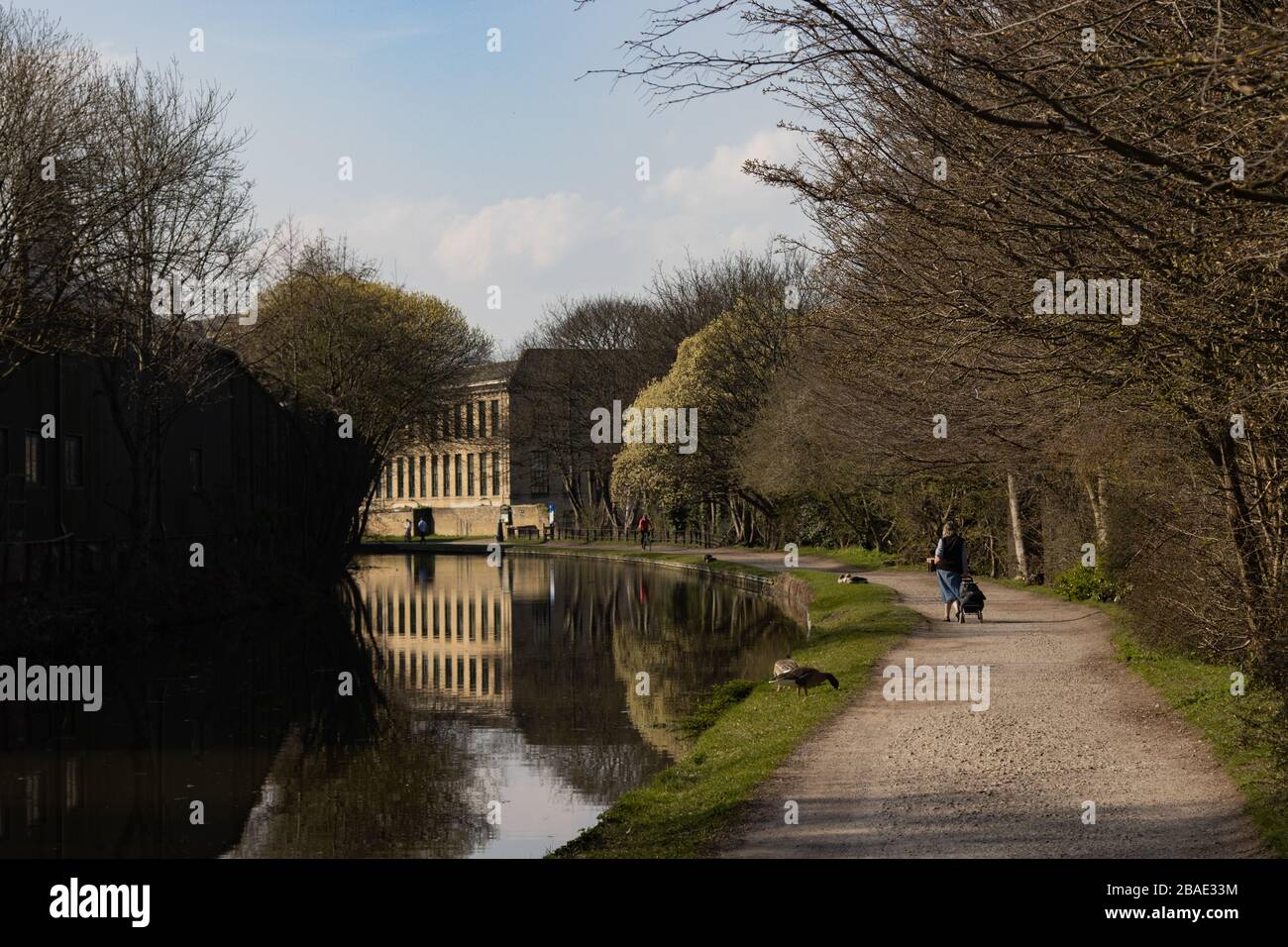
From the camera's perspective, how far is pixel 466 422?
229 ft

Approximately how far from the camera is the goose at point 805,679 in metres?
15.6

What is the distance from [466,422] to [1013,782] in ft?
199

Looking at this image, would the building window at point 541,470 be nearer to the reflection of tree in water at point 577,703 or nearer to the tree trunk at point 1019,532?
the reflection of tree in water at point 577,703

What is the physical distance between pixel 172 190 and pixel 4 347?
6152mm

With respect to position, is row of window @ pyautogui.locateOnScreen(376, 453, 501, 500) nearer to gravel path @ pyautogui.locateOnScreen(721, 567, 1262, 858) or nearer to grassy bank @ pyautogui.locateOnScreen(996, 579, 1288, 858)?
grassy bank @ pyautogui.locateOnScreen(996, 579, 1288, 858)

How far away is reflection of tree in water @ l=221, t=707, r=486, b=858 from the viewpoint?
34.5 ft

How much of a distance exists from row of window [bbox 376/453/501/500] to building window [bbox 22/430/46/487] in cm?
7087

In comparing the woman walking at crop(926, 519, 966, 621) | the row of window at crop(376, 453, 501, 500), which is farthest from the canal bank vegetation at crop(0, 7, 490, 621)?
the row of window at crop(376, 453, 501, 500)

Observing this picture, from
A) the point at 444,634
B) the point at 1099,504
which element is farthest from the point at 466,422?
the point at 1099,504

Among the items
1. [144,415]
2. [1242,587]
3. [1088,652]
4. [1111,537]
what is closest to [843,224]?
[1242,587]

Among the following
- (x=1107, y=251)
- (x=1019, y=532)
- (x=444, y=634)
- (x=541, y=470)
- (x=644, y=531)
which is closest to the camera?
(x=1107, y=251)

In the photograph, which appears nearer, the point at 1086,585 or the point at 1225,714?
the point at 1225,714

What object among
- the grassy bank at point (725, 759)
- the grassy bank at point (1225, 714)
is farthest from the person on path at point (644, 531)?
the grassy bank at point (1225, 714)

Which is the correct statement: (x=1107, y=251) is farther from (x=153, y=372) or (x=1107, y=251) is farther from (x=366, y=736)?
(x=153, y=372)
